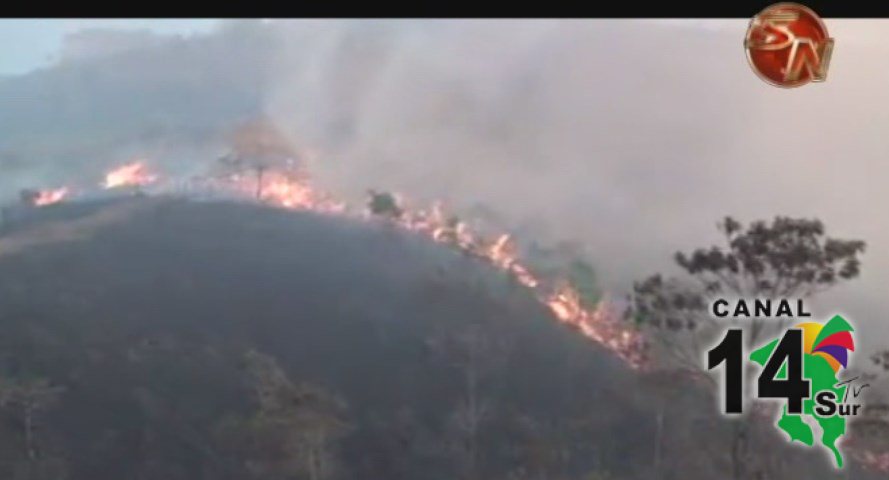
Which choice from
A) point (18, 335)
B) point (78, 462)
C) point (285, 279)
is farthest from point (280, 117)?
point (78, 462)

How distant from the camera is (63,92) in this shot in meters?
3.10

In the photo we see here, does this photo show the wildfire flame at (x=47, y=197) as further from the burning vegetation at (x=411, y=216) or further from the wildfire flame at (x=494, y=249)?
the wildfire flame at (x=494, y=249)

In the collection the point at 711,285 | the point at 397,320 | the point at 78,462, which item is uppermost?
the point at 711,285

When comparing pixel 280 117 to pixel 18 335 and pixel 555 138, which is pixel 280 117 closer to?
pixel 555 138

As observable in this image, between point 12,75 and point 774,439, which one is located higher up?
point 12,75

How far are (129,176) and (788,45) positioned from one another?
2415 millimetres

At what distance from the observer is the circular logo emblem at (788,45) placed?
285 centimetres

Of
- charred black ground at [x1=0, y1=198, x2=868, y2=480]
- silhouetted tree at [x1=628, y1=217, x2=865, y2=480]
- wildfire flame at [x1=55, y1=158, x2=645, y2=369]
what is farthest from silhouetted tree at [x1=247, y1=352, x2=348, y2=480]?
silhouetted tree at [x1=628, y1=217, x2=865, y2=480]

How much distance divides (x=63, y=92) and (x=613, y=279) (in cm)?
214

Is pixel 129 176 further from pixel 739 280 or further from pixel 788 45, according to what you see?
pixel 788 45

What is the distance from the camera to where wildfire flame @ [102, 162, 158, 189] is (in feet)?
10.3

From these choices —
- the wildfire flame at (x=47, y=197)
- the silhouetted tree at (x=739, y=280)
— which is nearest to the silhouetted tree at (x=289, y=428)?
the wildfire flame at (x=47, y=197)

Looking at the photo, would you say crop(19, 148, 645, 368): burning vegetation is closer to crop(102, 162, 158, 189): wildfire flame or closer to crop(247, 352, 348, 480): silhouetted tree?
crop(102, 162, 158, 189): wildfire flame

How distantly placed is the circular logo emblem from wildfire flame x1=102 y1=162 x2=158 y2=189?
222 cm
